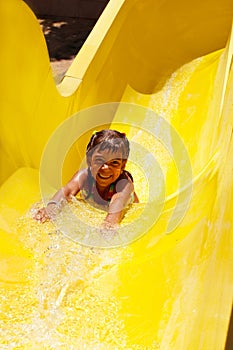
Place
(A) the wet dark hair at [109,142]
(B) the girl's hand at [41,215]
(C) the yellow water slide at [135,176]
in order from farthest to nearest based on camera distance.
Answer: (B) the girl's hand at [41,215] < (A) the wet dark hair at [109,142] < (C) the yellow water slide at [135,176]

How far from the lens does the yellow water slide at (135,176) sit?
1670mm

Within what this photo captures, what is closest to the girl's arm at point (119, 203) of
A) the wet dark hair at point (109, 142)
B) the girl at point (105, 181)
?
the girl at point (105, 181)

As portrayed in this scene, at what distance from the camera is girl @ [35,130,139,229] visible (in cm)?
209

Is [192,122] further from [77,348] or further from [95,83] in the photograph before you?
[77,348]

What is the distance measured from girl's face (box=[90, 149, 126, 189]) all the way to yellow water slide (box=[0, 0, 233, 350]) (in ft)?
0.53

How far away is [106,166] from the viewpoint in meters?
2.11

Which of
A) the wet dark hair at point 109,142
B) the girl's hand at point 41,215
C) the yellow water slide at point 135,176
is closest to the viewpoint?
the yellow water slide at point 135,176

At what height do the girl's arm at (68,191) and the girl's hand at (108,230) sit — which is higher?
the girl's arm at (68,191)

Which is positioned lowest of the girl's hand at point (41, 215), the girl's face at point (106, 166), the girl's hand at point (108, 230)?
the girl's hand at point (108, 230)

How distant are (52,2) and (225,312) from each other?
4.18m

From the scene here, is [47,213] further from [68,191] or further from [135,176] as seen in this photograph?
[135,176]

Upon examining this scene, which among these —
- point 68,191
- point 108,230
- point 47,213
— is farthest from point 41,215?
point 108,230

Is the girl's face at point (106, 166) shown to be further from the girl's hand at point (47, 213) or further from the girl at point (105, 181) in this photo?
the girl's hand at point (47, 213)

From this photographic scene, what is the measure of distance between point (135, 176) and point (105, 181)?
54 cm
